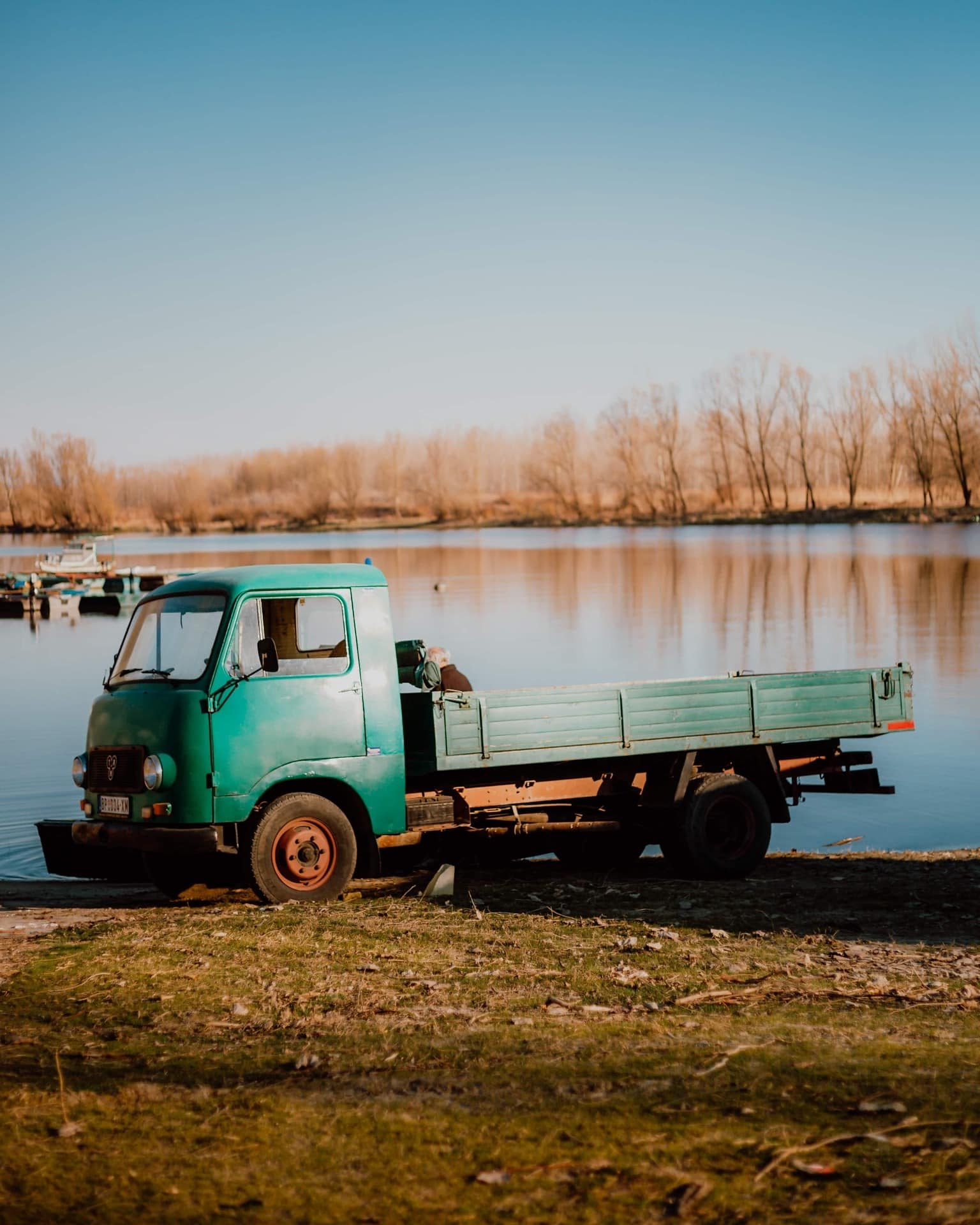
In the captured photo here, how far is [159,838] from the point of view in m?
9.73

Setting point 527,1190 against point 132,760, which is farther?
point 132,760

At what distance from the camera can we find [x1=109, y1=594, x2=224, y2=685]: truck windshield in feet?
33.4

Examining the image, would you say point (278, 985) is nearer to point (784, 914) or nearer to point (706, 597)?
point (784, 914)

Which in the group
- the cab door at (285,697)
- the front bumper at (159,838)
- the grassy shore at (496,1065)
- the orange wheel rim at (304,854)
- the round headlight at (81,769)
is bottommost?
the grassy shore at (496,1065)

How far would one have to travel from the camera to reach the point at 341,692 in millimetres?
10320

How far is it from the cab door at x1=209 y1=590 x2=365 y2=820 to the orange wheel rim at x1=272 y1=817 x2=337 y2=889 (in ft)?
1.19

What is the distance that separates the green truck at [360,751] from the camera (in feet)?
32.7

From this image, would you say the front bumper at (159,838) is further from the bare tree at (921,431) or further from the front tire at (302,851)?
the bare tree at (921,431)

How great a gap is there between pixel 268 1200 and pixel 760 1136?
5.73 ft

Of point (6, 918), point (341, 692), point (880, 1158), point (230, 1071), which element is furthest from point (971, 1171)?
point (6, 918)

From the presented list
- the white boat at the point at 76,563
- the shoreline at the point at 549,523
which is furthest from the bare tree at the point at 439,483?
the white boat at the point at 76,563

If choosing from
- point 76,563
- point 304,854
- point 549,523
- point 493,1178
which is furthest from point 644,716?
point 549,523

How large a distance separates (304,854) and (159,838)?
3.44ft

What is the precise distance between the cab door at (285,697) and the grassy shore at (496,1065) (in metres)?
1.00
